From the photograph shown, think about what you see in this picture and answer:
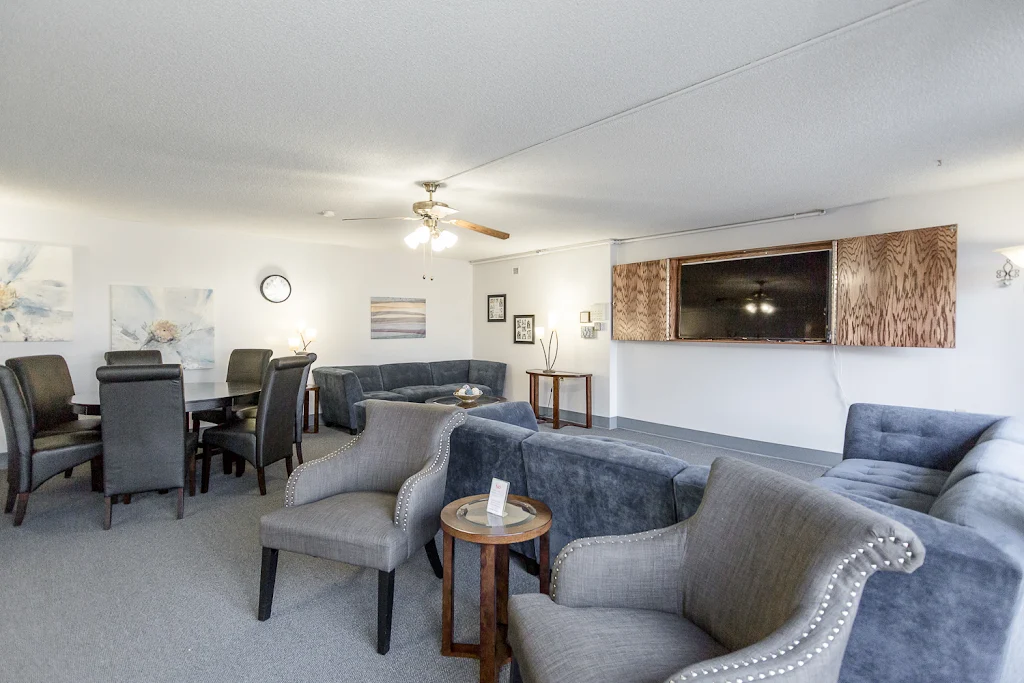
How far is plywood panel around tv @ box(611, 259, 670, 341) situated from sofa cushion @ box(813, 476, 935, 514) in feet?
10.7

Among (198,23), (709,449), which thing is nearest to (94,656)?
(198,23)

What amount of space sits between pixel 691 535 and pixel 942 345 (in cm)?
373

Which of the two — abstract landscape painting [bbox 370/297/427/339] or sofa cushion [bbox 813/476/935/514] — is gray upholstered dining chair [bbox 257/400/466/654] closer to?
sofa cushion [bbox 813/476/935/514]

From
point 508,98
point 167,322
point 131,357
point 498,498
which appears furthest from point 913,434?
point 167,322

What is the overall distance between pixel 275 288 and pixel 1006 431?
6.66 meters

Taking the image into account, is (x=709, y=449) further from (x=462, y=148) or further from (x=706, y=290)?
(x=462, y=148)

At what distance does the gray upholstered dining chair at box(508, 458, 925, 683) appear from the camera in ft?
3.62

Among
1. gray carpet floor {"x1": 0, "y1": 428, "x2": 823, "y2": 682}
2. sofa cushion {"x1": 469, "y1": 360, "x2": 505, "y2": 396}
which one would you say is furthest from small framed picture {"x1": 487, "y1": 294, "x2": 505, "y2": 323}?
gray carpet floor {"x1": 0, "y1": 428, "x2": 823, "y2": 682}

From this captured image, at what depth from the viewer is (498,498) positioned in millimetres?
1967

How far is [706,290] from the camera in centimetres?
557

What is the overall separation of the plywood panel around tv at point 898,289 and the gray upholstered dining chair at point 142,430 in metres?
5.30

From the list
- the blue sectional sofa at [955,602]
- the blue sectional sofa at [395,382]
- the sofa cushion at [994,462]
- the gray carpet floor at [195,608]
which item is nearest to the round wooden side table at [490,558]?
the gray carpet floor at [195,608]

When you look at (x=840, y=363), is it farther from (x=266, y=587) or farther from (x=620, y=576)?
(x=266, y=587)

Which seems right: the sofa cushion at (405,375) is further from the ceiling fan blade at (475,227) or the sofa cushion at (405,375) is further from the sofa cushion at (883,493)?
the sofa cushion at (883,493)
